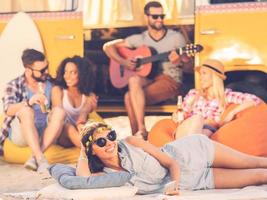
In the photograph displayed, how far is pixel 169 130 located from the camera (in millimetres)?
7055

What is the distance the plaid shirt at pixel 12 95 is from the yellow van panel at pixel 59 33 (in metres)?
0.33

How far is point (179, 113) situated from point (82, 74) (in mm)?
1027

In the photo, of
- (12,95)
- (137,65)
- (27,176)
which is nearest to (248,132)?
(137,65)

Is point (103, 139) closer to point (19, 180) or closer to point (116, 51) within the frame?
point (19, 180)

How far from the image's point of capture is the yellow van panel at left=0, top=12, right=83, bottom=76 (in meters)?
7.27

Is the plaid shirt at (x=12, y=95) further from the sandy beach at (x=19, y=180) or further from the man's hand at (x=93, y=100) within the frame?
the man's hand at (x=93, y=100)

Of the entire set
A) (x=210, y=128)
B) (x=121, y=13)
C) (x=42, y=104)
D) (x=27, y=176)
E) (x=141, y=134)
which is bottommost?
(x=27, y=176)

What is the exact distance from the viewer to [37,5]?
24.4 ft

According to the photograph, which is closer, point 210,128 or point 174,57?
point 210,128

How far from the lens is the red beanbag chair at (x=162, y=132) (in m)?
6.94

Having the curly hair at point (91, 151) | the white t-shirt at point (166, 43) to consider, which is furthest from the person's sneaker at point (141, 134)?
the curly hair at point (91, 151)

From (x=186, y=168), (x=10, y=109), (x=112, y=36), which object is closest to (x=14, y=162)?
(x=10, y=109)

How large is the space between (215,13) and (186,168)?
157cm

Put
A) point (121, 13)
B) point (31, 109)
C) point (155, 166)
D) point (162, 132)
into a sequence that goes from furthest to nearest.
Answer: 1. point (31, 109)
2. point (121, 13)
3. point (162, 132)
4. point (155, 166)
